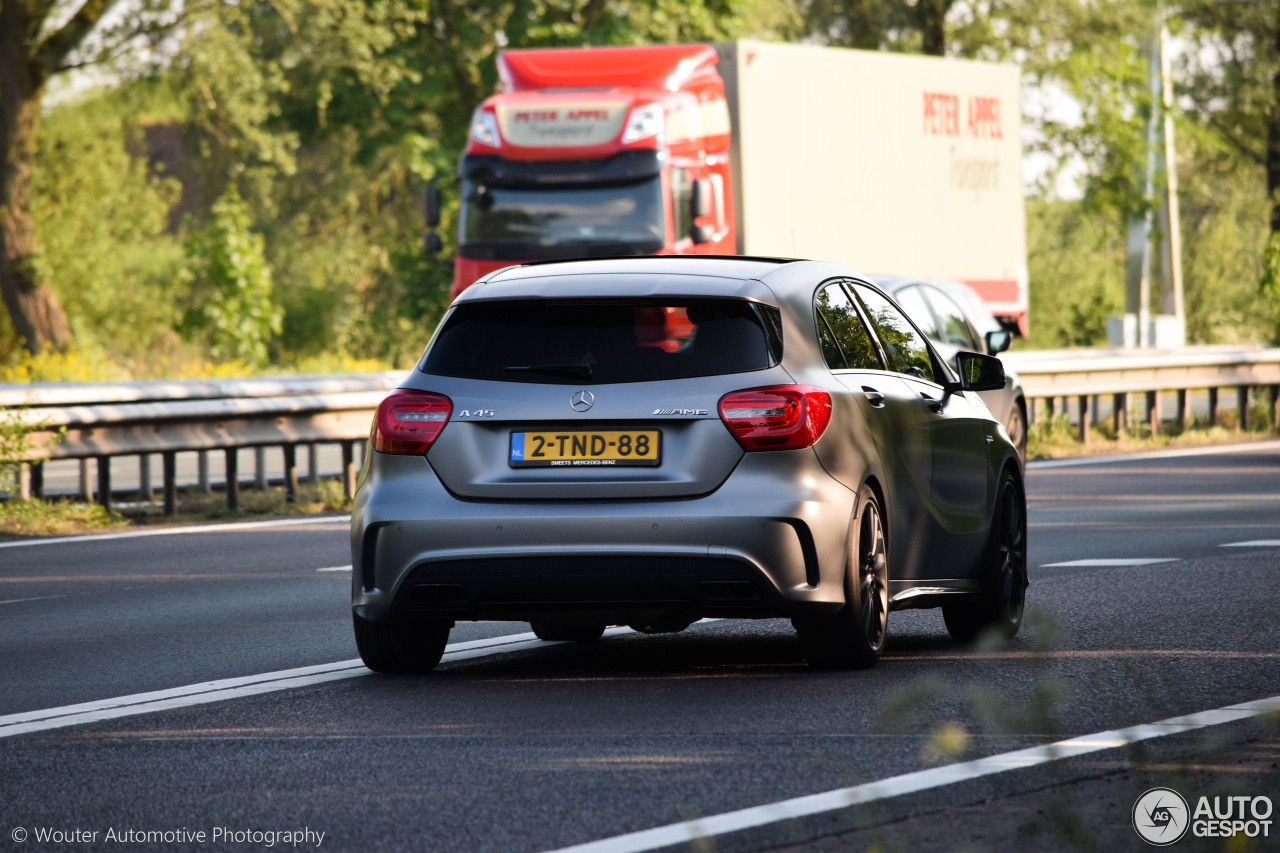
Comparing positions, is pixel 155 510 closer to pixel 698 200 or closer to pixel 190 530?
pixel 190 530

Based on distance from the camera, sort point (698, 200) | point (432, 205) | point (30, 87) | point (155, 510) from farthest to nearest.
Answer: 1. point (30, 87)
2. point (432, 205)
3. point (698, 200)
4. point (155, 510)

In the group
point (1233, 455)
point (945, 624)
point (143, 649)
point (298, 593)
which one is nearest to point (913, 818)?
point (945, 624)

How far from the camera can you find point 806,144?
26.0m

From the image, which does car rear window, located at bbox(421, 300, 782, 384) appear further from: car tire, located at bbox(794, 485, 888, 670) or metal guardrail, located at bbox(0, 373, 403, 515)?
metal guardrail, located at bbox(0, 373, 403, 515)

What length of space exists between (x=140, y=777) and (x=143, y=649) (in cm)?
316

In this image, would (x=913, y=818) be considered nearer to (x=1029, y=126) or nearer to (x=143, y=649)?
(x=143, y=649)

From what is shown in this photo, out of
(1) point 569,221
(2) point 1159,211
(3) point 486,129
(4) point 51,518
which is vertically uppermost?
(3) point 486,129

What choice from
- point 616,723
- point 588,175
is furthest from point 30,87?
point 616,723

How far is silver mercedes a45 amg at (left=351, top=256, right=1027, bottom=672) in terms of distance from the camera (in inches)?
289

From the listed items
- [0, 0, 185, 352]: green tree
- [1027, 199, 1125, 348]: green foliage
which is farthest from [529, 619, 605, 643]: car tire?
[1027, 199, 1125, 348]: green foliage

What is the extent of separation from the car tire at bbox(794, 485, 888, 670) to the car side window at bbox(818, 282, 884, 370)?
0.60 metres

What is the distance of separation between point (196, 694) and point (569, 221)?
15.3 m

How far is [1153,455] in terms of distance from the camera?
2206 cm

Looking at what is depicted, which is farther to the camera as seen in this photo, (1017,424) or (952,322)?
(1017,424)
